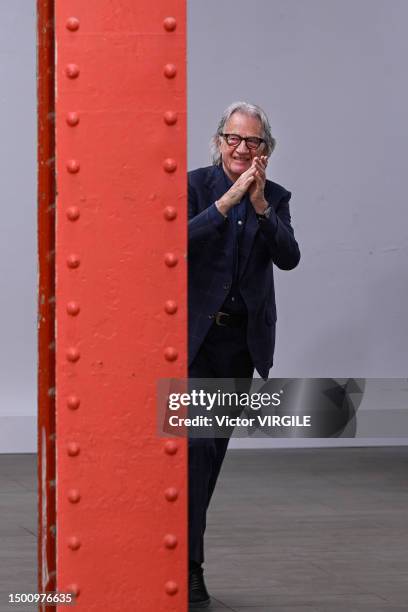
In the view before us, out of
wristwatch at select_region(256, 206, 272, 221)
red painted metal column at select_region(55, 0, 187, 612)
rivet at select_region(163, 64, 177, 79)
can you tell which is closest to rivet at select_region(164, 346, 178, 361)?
red painted metal column at select_region(55, 0, 187, 612)

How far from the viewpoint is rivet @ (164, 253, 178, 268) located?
2.62 meters

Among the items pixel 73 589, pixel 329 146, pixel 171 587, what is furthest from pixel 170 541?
pixel 329 146

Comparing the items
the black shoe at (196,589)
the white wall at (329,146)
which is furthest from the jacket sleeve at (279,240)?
the white wall at (329,146)

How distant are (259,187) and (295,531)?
8.12ft

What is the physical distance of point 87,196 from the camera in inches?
102

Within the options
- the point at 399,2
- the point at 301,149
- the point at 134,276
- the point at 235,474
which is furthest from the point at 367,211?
the point at 134,276

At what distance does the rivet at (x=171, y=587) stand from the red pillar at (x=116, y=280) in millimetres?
54

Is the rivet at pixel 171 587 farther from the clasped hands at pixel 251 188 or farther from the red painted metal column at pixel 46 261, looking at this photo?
the clasped hands at pixel 251 188

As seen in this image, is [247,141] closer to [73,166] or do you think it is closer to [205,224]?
[205,224]

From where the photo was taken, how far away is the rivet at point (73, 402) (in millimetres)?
2598

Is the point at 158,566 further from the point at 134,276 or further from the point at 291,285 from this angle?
the point at 291,285

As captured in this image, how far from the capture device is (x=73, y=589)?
2629mm

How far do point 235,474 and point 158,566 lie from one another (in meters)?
5.99

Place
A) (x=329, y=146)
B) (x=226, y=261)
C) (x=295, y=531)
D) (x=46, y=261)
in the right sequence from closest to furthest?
(x=46, y=261), (x=226, y=261), (x=295, y=531), (x=329, y=146)
